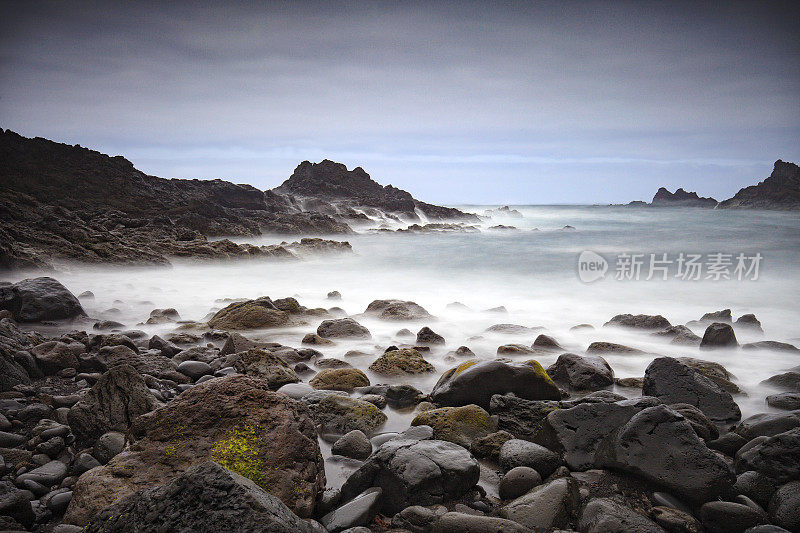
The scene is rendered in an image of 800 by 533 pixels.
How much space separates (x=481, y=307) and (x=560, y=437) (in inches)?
275

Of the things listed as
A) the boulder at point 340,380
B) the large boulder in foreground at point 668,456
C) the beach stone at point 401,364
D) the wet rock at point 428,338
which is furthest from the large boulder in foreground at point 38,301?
the large boulder in foreground at point 668,456

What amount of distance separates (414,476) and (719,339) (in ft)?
18.3

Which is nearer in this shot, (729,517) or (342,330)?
(729,517)

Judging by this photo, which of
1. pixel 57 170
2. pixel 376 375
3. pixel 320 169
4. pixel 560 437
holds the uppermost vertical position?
pixel 320 169

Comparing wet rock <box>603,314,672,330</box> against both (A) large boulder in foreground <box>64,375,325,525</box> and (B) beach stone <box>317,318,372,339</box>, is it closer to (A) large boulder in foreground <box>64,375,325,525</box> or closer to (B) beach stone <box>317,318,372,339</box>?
(B) beach stone <box>317,318,372,339</box>

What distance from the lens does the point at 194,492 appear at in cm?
162

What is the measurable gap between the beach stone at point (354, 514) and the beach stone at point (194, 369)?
262 centimetres

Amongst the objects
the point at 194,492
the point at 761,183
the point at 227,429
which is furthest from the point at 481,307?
the point at 761,183

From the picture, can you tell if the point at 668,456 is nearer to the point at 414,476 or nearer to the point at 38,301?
the point at 414,476

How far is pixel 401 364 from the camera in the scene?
5.14m

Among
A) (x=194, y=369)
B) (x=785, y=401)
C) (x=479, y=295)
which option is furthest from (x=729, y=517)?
(x=479, y=295)

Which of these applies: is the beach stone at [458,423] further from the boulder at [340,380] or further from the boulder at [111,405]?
the boulder at [111,405]

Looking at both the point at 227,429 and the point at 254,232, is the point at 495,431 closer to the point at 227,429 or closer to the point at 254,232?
the point at 227,429

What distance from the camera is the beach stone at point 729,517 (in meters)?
2.28
